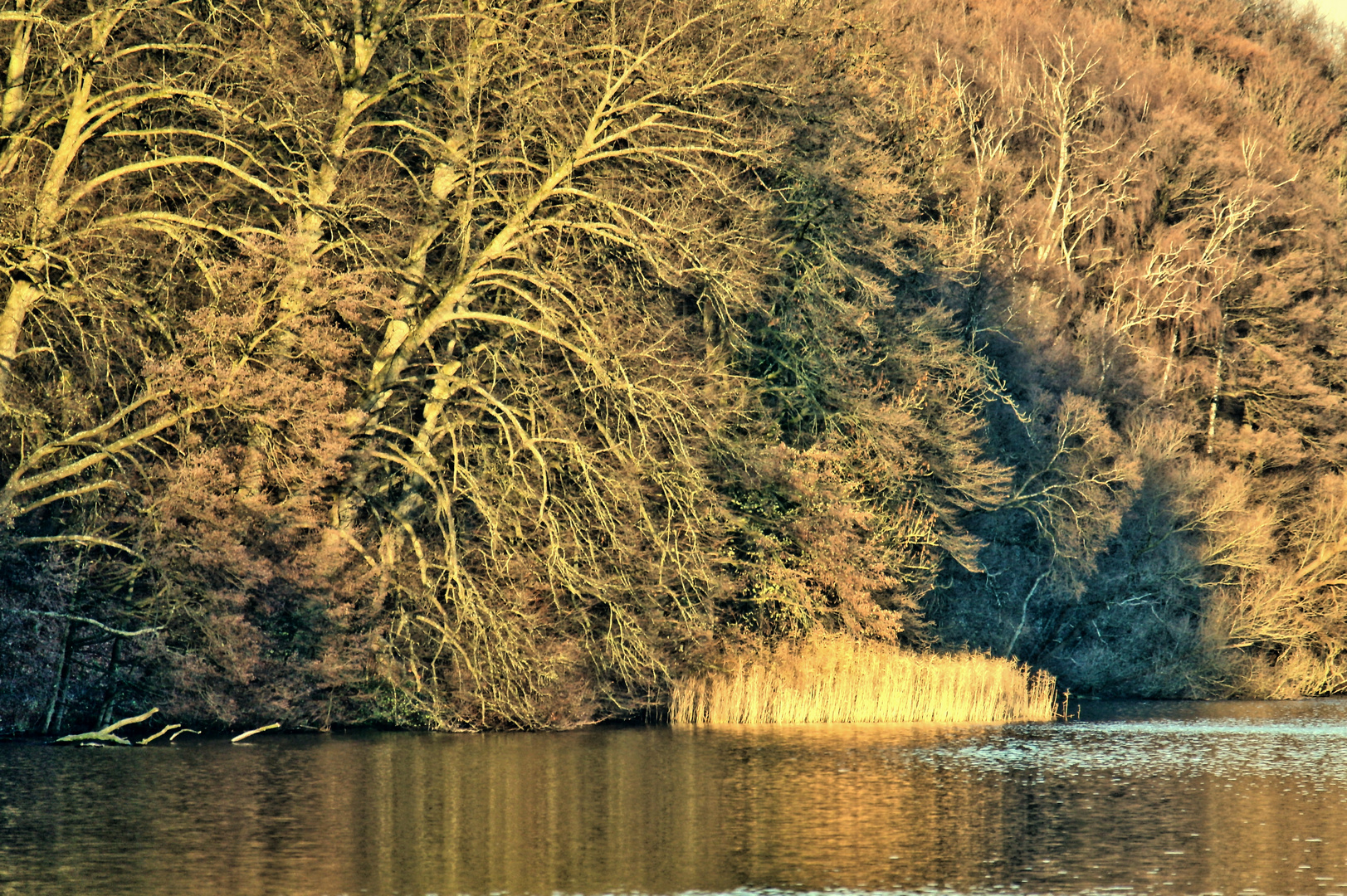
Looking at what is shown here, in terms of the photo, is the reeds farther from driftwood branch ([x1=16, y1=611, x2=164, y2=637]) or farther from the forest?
driftwood branch ([x1=16, y1=611, x2=164, y2=637])

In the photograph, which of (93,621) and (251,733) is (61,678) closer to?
(93,621)

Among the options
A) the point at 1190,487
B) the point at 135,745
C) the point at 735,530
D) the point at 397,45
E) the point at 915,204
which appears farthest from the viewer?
the point at 1190,487

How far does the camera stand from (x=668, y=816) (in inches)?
584

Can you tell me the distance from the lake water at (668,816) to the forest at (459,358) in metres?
1.68

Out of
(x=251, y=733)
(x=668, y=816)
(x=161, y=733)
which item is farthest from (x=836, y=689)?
(x=668, y=816)

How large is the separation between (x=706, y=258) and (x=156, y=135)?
7.36 meters

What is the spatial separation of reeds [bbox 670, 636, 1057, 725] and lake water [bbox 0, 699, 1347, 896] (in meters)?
3.36

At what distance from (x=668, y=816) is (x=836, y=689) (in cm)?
1180

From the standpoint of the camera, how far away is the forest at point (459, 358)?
67.5 ft

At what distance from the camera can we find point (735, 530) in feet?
88.2

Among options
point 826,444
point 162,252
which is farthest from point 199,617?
point 826,444

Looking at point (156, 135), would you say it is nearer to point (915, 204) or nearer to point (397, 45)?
point (397, 45)

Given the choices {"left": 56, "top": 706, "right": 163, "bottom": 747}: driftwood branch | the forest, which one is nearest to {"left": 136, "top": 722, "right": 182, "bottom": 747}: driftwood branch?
{"left": 56, "top": 706, "right": 163, "bottom": 747}: driftwood branch

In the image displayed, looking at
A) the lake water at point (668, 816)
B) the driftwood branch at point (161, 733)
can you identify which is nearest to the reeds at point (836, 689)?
the lake water at point (668, 816)
